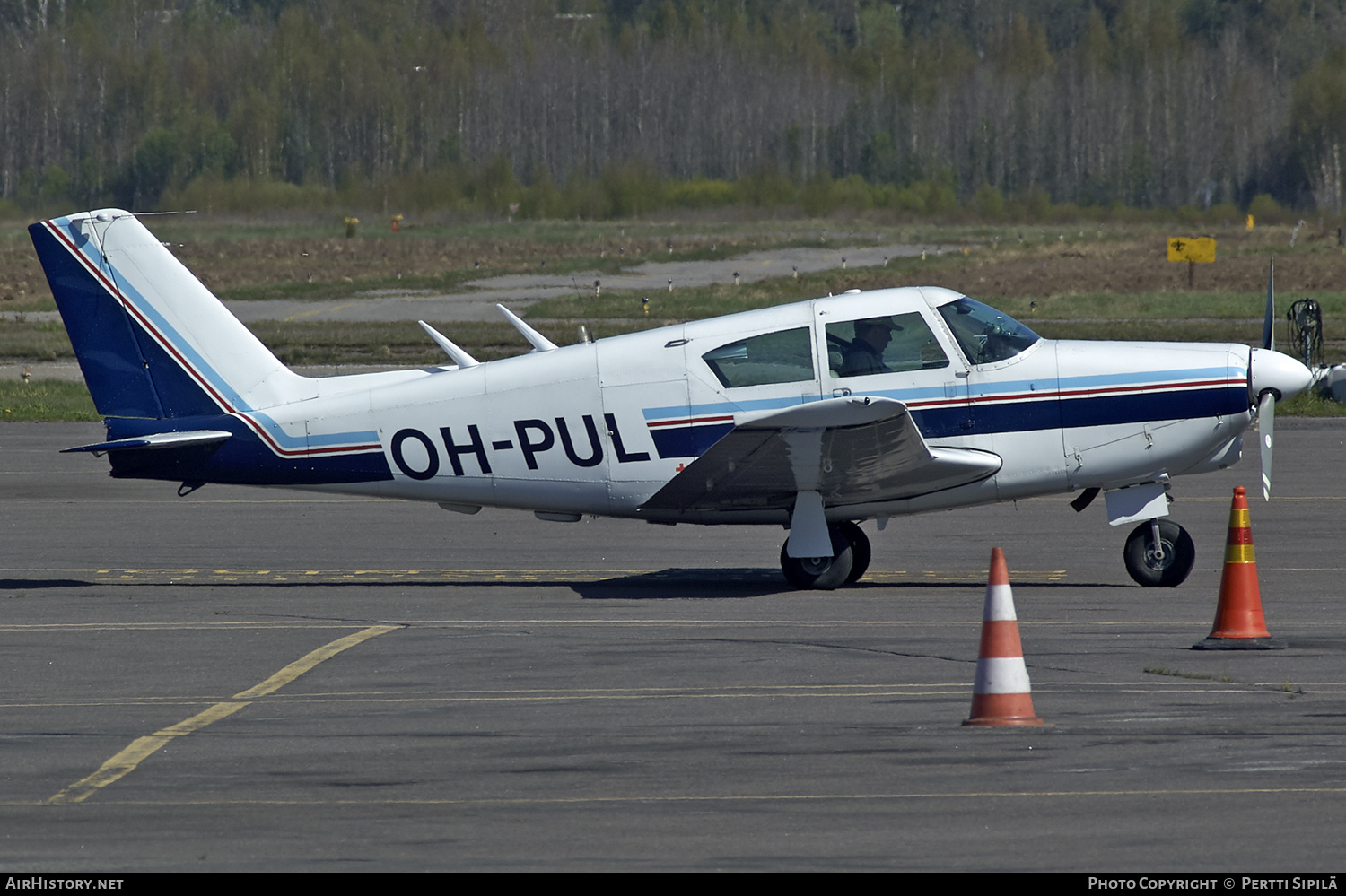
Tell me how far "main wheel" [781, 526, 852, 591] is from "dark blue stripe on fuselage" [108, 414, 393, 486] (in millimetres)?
→ 3233

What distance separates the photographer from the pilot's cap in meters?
12.2

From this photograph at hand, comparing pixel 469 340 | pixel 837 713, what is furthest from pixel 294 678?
pixel 469 340

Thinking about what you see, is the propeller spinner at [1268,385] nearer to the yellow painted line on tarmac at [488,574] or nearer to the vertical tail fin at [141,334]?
the yellow painted line on tarmac at [488,574]

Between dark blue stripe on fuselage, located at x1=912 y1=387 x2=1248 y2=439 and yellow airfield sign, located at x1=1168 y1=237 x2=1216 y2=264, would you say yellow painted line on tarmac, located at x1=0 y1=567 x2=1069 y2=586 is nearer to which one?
dark blue stripe on fuselage, located at x1=912 y1=387 x2=1248 y2=439

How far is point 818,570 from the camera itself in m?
12.4

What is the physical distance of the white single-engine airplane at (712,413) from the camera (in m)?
12.2

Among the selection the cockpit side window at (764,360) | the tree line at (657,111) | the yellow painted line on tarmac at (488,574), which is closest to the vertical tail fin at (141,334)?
the yellow painted line on tarmac at (488,574)

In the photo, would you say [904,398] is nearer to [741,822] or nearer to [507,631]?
[507,631]

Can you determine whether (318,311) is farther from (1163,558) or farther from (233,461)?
(1163,558)

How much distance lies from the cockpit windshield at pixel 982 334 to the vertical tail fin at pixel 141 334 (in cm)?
513

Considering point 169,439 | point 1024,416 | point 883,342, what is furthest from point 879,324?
point 169,439

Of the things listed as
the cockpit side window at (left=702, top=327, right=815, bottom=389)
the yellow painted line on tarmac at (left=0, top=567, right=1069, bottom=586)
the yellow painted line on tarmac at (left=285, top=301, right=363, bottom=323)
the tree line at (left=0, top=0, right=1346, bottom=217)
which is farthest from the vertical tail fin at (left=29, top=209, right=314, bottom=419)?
the tree line at (left=0, top=0, right=1346, bottom=217)

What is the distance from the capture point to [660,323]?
39.3 meters
